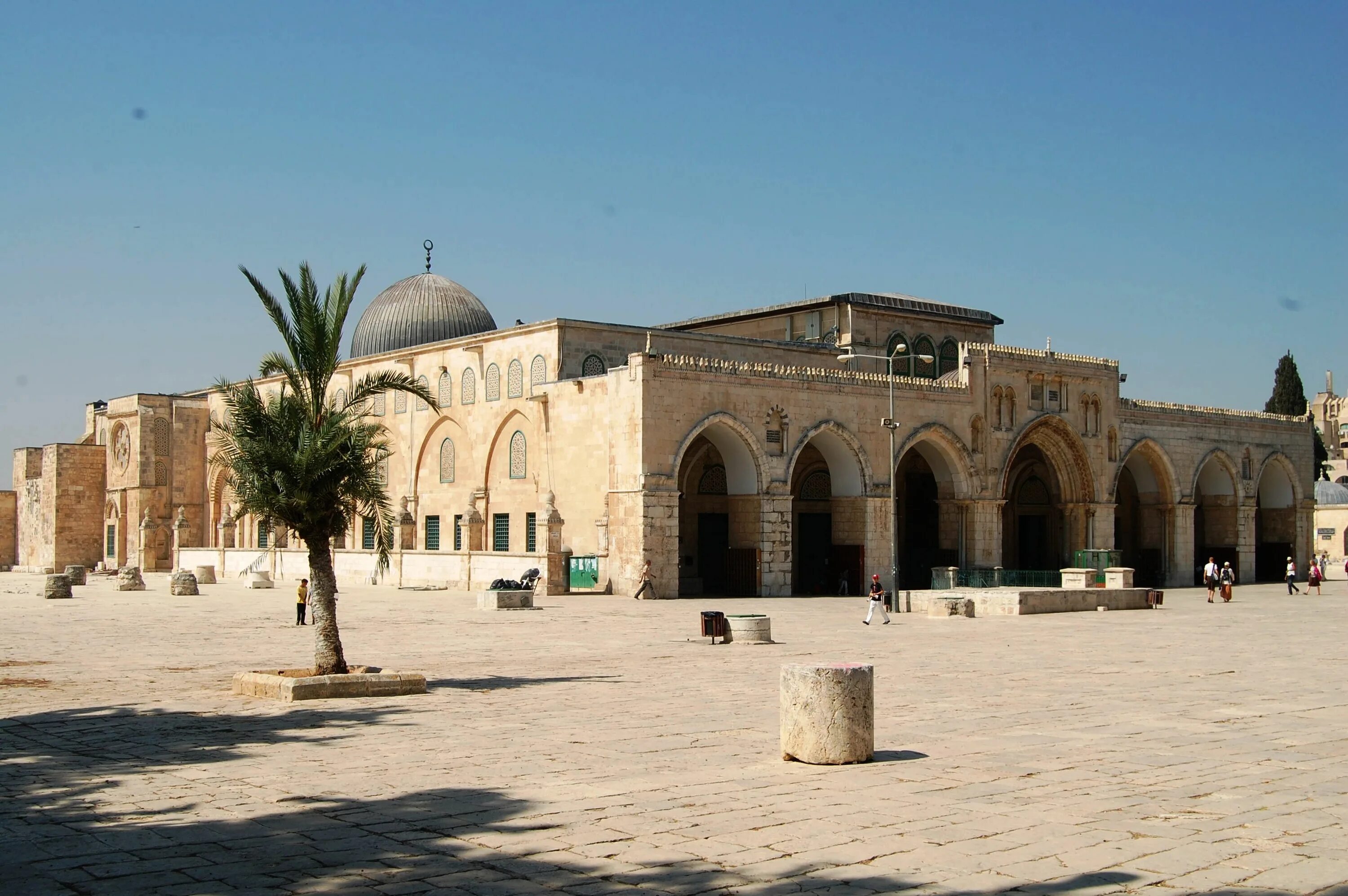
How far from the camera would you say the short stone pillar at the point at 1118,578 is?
109 feet

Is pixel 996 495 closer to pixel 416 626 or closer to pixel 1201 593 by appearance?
pixel 1201 593

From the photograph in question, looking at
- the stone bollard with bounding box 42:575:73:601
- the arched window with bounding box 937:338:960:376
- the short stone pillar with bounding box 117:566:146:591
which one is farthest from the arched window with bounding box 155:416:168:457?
the arched window with bounding box 937:338:960:376

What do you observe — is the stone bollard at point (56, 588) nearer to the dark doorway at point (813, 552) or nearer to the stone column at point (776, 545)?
the stone column at point (776, 545)

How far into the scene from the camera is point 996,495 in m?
39.8

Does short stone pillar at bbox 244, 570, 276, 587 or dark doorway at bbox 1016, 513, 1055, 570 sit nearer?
short stone pillar at bbox 244, 570, 276, 587

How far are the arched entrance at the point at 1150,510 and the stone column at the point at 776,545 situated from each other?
15.3 meters

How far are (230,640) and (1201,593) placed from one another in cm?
2997

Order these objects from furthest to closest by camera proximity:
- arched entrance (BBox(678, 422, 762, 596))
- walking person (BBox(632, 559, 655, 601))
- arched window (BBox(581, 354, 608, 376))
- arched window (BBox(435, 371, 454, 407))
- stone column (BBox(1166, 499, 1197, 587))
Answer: stone column (BBox(1166, 499, 1197, 587)), arched window (BBox(435, 371, 454, 407)), arched window (BBox(581, 354, 608, 376)), arched entrance (BBox(678, 422, 762, 596)), walking person (BBox(632, 559, 655, 601))

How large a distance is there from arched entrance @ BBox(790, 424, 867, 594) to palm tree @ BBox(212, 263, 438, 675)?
2117 centimetres

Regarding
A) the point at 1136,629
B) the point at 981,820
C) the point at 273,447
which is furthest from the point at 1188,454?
the point at 981,820

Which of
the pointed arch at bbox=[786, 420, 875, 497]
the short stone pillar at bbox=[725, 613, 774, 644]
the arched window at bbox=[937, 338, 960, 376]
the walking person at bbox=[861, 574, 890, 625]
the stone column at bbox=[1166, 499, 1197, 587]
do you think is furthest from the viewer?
the stone column at bbox=[1166, 499, 1197, 587]

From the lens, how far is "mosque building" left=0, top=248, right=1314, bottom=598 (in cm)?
3372

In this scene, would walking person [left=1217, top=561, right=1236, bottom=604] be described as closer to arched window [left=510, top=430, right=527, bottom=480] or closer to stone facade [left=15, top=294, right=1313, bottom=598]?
stone facade [left=15, top=294, right=1313, bottom=598]

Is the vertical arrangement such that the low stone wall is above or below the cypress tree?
below
